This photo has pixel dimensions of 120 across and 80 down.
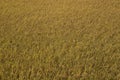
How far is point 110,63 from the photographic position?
1907 mm

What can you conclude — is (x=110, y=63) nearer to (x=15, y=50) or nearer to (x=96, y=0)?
(x=15, y=50)

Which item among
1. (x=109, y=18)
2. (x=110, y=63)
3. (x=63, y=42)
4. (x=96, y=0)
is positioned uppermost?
(x=96, y=0)

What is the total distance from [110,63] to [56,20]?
1.15 metres

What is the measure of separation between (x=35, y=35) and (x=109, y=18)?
3.93 ft

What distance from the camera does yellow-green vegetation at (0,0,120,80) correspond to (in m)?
1.82

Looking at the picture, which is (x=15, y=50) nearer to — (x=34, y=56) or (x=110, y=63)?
(x=34, y=56)

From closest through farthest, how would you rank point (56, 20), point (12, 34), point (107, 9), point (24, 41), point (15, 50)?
point (15, 50), point (24, 41), point (12, 34), point (56, 20), point (107, 9)

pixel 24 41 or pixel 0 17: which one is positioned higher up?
pixel 0 17

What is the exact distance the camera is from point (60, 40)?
2252 millimetres

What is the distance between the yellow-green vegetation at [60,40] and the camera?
1815 mm

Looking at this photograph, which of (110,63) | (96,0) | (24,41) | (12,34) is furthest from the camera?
(96,0)

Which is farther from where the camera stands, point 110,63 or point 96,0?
point 96,0

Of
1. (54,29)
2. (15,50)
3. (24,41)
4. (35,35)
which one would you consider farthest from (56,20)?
(15,50)

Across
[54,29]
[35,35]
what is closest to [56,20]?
[54,29]
